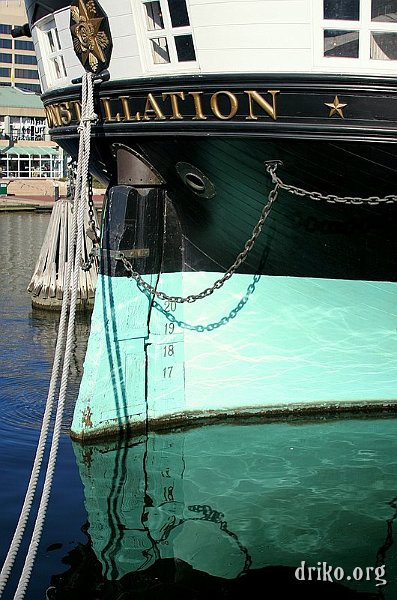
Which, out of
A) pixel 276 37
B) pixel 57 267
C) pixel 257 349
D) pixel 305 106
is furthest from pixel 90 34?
pixel 57 267

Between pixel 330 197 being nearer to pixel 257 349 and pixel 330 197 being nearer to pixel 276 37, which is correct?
pixel 276 37

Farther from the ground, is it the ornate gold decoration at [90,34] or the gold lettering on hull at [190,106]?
the ornate gold decoration at [90,34]

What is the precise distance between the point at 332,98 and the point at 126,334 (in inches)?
126

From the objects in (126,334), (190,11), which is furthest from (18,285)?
(190,11)

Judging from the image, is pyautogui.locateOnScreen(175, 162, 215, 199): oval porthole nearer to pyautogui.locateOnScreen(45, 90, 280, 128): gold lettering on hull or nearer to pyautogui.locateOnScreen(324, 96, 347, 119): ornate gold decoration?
pyautogui.locateOnScreen(45, 90, 280, 128): gold lettering on hull

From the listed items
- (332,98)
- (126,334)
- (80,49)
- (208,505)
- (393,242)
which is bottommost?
(208,505)

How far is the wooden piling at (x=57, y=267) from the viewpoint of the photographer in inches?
671

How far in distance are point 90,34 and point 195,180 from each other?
5.49 feet

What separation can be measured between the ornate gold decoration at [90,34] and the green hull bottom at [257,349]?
2241 mm

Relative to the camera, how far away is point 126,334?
962 cm

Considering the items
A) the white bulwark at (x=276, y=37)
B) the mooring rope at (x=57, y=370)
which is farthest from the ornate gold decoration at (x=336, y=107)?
the mooring rope at (x=57, y=370)

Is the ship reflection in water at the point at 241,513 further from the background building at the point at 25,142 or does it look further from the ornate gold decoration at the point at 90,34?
the background building at the point at 25,142

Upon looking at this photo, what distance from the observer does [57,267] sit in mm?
17406

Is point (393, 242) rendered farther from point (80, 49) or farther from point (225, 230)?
point (80, 49)
